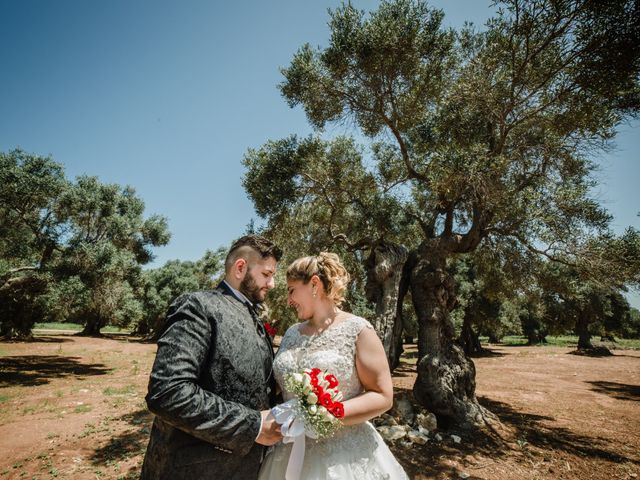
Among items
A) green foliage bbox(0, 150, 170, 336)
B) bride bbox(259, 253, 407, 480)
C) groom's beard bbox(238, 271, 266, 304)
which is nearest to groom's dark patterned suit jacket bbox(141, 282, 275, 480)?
groom's beard bbox(238, 271, 266, 304)

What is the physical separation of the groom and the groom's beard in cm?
6

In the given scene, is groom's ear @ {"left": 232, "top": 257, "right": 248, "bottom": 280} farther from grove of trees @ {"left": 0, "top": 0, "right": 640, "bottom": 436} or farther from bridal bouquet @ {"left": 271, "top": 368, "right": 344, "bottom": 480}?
grove of trees @ {"left": 0, "top": 0, "right": 640, "bottom": 436}

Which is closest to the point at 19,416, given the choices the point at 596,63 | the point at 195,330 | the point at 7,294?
the point at 7,294

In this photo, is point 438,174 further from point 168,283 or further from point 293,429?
point 168,283

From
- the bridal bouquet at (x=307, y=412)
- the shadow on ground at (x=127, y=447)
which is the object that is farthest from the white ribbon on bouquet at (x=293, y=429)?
the shadow on ground at (x=127, y=447)

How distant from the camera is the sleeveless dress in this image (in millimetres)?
2830

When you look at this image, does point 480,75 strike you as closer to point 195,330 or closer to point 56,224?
point 195,330

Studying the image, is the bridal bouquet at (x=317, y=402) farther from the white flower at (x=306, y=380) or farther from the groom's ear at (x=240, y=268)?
the groom's ear at (x=240, y=268)

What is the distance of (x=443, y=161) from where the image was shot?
7.15m

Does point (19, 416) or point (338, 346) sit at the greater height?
point (338, 346)

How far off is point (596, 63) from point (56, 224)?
20.4m

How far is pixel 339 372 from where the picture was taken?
299cm

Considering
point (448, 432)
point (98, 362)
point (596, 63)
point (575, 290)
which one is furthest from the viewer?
point (98, 362)

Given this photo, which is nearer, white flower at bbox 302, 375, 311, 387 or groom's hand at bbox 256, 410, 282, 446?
groom's hand at bbox 256, 410, 282, 446
